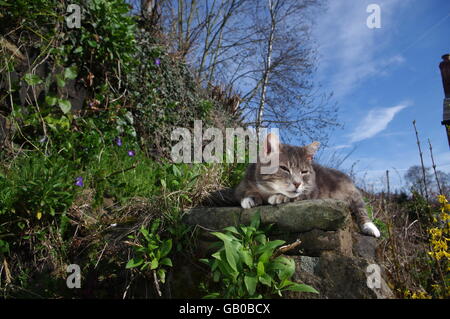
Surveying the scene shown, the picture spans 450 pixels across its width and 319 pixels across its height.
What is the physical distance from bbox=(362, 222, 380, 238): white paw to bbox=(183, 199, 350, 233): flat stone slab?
0.76m

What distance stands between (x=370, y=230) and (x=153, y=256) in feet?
6.51

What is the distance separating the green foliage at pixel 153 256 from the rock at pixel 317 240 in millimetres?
286

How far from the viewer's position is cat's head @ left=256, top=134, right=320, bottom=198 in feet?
8.40

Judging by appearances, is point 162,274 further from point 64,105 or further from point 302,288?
point 64,105

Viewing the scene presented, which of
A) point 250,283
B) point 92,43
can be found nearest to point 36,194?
point 250,283

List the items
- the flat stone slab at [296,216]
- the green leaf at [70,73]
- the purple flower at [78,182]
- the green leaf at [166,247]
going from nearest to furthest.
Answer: the flat stone slab at [296,216], the green leaf at [166,247], the purple flower at [78,182], the green leaf at [70,73]

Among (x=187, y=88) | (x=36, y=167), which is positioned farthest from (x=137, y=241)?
(x=187, y=88)

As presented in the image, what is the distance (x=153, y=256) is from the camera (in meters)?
2.46

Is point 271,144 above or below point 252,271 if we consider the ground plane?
above

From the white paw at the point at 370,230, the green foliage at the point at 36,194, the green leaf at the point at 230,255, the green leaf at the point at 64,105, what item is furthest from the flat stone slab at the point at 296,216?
the green leaf at the point at 64,105

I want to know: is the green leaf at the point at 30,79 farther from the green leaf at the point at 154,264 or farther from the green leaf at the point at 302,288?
the green leaf at the point at 302,288

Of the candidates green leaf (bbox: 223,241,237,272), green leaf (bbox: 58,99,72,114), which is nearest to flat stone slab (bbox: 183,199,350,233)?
green leaf (bbox: 223,241,237,272)

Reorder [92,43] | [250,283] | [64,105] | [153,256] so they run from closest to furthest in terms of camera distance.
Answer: [250,283]
[153,256]
[64,105]
[92,43]

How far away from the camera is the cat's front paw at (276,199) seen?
2.54 metres
